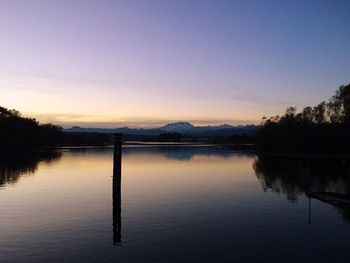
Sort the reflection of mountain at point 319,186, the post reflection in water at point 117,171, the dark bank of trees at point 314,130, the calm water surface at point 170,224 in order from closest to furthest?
the calm water surface at point 170,224
the post reflection in water at point 117,171
the reflection of mountain at point 319,186
the dark bank of trees at point 314,130

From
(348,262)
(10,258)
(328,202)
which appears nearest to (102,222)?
(10,258)

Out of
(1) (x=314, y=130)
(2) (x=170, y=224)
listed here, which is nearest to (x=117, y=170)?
(2) (x=170, y=224)

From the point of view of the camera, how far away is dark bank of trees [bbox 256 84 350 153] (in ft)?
461

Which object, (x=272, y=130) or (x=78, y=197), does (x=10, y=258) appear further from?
(x=272, y=130)

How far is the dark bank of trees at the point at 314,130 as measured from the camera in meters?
140

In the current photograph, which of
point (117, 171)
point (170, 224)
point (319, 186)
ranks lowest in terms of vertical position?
point (319, 186)

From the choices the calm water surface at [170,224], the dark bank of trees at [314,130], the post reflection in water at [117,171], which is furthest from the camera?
the dark bank of trees at [314,130]

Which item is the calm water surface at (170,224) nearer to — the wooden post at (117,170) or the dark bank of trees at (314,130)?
the wooden post at (117,170)

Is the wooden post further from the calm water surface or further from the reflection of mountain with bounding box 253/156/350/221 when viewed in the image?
the reflection of mountain with bounding box 253/156/350/221

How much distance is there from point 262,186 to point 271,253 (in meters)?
38.2

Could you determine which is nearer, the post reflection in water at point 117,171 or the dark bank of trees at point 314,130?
the post reflection in water at point 117,171

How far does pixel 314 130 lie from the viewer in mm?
147750

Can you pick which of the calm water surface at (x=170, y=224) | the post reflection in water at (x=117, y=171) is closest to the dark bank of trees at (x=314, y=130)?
the calm water surface at (x=170, y=224)

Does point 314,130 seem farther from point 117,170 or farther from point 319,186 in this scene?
point 117,170
